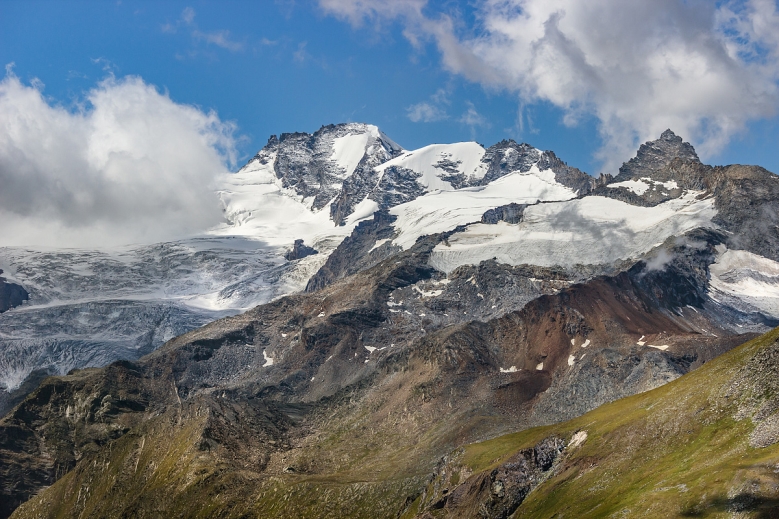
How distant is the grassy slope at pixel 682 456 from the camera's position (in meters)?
102

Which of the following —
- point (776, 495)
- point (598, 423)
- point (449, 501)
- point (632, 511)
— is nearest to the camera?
point (776, 495)

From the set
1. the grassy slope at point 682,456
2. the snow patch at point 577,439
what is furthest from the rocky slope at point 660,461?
the snow patch at point 577,439

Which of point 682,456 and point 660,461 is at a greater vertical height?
point 660,461

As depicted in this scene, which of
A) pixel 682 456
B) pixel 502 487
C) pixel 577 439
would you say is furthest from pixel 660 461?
pixel 502 487

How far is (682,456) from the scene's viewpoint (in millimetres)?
124375

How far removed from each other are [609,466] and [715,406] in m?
18.2

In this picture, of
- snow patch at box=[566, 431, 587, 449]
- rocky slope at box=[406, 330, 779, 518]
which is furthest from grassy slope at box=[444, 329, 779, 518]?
snow patch at box=[566, 431, 587, 449]

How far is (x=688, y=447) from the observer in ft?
414

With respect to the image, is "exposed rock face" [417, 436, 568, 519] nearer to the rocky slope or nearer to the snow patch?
the rocky slope

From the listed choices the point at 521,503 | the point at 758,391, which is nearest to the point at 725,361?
the point at 758,391

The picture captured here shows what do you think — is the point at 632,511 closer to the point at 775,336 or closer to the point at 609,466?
the point at 609,466

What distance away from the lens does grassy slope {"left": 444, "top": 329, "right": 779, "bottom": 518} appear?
101756 mm

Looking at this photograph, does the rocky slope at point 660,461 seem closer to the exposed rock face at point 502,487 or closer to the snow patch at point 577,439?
the exposed rock face at point 502,487

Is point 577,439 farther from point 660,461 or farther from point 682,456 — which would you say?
point 682,456
